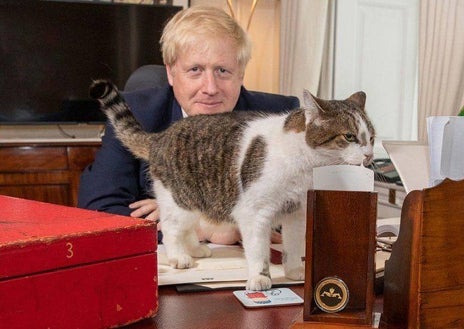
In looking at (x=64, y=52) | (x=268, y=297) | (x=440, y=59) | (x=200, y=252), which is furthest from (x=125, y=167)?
(x=64, y=52)

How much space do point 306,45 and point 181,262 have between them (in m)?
2.36

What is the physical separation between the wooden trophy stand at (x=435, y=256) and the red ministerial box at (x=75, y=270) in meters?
0.31

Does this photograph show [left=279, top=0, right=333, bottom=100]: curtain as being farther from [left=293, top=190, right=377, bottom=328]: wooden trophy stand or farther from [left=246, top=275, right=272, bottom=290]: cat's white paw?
[left=293, top=190, right=377, bottom=328]: wooden trophy stand

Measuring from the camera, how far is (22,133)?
10.8 feet

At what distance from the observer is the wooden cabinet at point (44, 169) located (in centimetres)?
289

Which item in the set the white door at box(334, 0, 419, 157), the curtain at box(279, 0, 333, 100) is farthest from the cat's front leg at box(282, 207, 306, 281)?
the curtain at box(279, 0, 333, 100)

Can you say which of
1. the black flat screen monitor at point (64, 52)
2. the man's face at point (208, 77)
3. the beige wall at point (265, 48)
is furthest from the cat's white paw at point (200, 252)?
the beige wall at point (265, 48)

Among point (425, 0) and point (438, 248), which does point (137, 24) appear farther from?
point (438, 248)

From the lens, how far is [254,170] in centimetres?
89

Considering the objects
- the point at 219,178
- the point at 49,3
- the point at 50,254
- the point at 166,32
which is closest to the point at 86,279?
the point at 50,254

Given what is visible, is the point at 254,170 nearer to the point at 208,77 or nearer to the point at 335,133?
the point at 335,133

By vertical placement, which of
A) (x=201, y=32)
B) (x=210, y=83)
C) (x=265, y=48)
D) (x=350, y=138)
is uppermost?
(x=265, y=48)

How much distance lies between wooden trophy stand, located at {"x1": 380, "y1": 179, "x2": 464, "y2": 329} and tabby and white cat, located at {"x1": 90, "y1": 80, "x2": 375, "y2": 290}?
Result: 282mm

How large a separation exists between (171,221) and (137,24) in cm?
249
